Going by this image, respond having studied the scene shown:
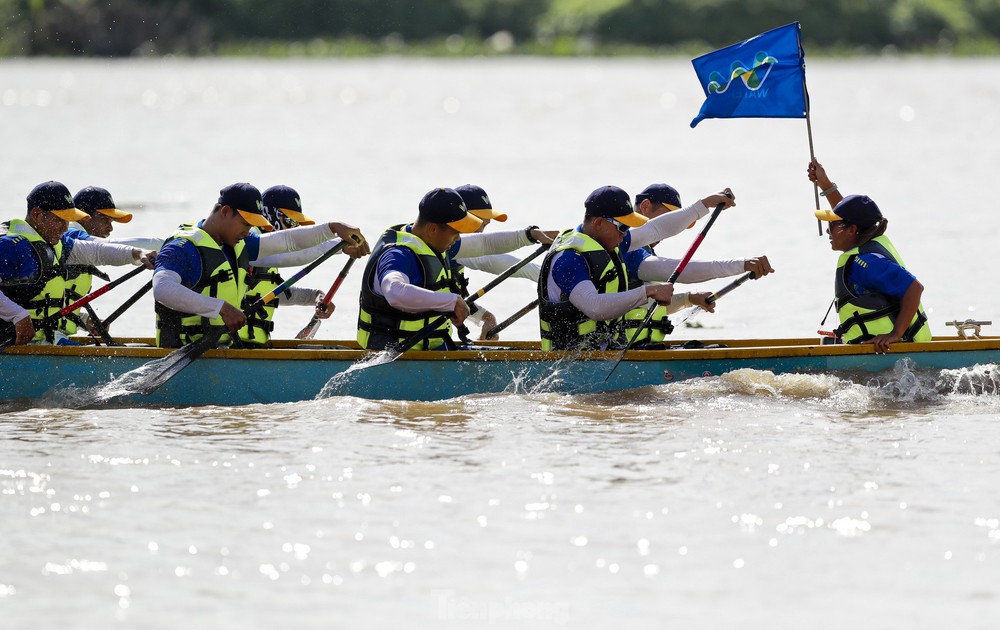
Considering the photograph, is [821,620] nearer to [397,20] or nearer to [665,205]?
[665,205]

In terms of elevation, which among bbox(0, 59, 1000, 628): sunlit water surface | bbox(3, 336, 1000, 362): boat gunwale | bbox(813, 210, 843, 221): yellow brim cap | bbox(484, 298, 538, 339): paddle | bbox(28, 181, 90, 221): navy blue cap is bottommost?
bbox(0, 59, 1000, 628): sunlit water surface

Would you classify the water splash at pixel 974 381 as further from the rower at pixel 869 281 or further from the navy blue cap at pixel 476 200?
the navy blue cap at pixel 476 200

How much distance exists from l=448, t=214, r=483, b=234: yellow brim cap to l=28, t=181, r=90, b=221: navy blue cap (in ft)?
9.05

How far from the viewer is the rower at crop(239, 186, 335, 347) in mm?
11445

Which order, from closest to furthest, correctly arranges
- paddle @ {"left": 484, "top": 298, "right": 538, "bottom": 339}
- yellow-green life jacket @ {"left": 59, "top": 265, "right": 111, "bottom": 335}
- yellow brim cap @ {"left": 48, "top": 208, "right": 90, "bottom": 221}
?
yellow brim cap @ {"left": 48, "top": 208, "right": 90, "bottom": 221} < yellow-green life jacket @ {"left": 59, "top": 265, "right": 111, "bottom": 335} < paddle @ {"left": 484, "top": 298, "right": 538, "bottom": 339}

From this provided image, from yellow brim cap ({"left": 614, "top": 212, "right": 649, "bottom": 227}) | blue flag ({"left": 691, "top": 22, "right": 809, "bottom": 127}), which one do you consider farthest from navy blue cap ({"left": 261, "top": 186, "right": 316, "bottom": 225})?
blue flag ({"left": 691, "top": 22, "right": 809, "bottom": 127})

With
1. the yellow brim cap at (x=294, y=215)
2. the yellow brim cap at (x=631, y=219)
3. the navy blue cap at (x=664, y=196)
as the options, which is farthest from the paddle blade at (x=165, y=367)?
the navy blue cap at (x=664, y=196)

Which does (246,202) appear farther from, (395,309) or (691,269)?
(691,269)

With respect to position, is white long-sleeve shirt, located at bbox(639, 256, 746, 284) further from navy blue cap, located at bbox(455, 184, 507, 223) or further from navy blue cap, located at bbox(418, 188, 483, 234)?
navy blue cap, located at bbox(418, 188, 483, 234)

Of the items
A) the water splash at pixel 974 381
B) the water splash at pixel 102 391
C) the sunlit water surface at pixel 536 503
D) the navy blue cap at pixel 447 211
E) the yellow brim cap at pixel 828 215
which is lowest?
the sunlit water surface at pixel 536 503

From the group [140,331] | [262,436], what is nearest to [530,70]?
[140,331]

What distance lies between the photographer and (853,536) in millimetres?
7914

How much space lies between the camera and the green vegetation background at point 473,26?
88.4m

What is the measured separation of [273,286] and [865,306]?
14.2ft
